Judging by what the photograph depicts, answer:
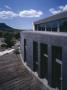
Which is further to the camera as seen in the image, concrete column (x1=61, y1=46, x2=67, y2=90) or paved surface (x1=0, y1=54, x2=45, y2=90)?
paved surface (x1=0, y1=54, x2=45, y2=90)

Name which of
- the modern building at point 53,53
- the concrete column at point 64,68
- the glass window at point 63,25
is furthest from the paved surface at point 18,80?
the glass window at point 63,25

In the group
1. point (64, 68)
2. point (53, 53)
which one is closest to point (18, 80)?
point (53, 53)

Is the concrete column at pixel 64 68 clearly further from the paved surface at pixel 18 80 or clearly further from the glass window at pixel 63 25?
the glass window at pixel 63 25

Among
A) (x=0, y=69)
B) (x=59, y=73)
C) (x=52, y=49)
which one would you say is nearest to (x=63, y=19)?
(x=52, y=49)

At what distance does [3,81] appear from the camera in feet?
69.0

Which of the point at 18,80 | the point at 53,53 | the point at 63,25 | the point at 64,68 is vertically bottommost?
the point at 18,80

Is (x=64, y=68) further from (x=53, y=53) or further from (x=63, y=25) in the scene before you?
(x=63, y=25)

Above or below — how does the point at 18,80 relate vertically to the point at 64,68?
below

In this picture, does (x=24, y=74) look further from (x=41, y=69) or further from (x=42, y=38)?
(x=42, y=38)

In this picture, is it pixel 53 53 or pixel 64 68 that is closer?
pixel 64 68

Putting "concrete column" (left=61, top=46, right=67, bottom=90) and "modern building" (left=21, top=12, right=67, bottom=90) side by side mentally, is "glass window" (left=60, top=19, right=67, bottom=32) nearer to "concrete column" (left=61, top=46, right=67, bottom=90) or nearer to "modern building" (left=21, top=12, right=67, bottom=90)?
"modern building" (left=21, top=12, right=67, bottom=90)

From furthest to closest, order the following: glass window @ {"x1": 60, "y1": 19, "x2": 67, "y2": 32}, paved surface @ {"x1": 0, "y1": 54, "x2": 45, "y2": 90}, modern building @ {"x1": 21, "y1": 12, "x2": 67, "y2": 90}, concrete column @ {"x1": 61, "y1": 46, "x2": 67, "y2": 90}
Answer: glass window @ {"x1": 60, "y1": 19, "x2": 67, "y2": 32}, paved surface @ {"x1": 0, "y1": 54, "x2": 45, "y2": 90}, modern building @ {"x1": 21, "y1": 12, "x2": 67, "y2": 90}, concrete column @ {"x1": 61, "y1": 46, "x2": 67, "y2": 90}

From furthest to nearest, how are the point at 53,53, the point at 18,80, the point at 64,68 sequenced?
the point at 18,80 < the point at 53,53 < the point at 64,68

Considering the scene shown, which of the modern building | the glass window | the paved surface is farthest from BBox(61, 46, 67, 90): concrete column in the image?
the glass window
